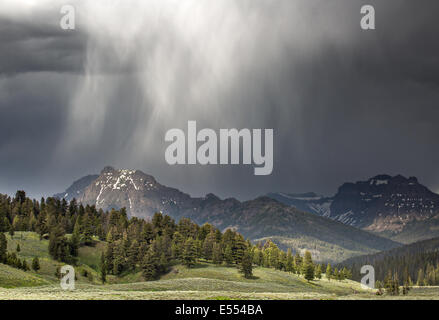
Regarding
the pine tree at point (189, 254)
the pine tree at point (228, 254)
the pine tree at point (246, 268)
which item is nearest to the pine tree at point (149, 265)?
the pine tree at point (189, 254)

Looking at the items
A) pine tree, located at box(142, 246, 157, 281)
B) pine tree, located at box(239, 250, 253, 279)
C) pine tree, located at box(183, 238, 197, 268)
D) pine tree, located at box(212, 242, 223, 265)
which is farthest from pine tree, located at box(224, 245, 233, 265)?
pine tree, located at box(142, 246, 157, 281)

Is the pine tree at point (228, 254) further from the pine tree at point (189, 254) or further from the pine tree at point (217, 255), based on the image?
the pine tree at point (189, 254)

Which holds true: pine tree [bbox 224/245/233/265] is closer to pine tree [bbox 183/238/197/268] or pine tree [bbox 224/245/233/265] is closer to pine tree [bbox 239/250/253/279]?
pine tree [bbox 183/238/197/268]

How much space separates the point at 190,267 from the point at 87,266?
3896 cm

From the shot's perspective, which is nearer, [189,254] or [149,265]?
[149,265]

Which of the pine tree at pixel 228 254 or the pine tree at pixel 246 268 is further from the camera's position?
the pine tree at pixel 228 254

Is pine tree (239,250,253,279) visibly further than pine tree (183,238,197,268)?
No

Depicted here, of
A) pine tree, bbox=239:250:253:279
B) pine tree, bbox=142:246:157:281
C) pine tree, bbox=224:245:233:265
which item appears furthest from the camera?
pine tree, bbox=224:245:233:265

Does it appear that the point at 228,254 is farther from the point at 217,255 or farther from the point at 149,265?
the point at 149,265

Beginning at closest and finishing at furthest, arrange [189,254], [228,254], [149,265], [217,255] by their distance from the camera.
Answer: [149,265] → [189,254] → [217,255] → [228,254]

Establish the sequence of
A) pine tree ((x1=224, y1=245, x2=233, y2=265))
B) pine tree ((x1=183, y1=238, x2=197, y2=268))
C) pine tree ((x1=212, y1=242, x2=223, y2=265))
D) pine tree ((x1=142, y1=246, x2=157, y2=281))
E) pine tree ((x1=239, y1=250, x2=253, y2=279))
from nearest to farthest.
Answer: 1. pine tree ((x1=239, y1=250, x2=253, y2=279))
2. pine tree ((x1=142, y1=246, x2=157, y2=281))
3. pine tree ((x1=183, y1=238, x2=197, y2=268))
4. pine tree ((x1=212, y1=242, x2=223, y2=265))
5. pine tree ((x1=224, y1=245, x2=233, y2=265))

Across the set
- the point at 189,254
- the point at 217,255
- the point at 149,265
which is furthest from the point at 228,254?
the point at 149,265

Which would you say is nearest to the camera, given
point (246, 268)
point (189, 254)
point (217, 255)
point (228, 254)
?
point (246, 268)

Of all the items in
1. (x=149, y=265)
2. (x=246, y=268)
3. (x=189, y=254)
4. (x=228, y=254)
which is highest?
(x=189, y=254)
